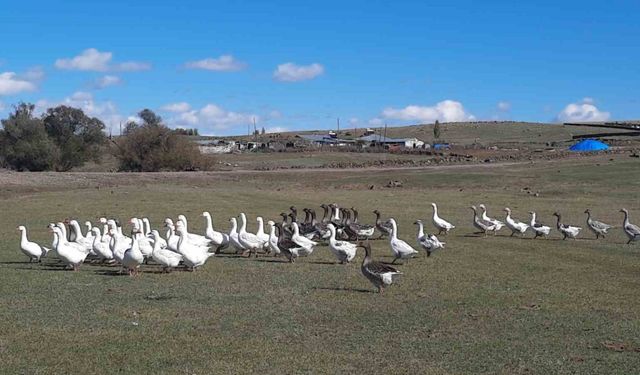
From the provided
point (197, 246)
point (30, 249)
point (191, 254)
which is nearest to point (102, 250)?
point (30, 249)

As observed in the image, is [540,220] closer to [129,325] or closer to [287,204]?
[287,204]

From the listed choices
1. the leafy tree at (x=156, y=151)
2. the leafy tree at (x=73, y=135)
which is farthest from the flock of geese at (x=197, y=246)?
the leafy tree at (x=73, y=135)

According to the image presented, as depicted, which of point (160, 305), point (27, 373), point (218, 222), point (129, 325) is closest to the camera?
point (27, 373)

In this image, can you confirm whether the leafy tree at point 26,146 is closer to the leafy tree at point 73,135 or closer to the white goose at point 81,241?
the leafy tree at point 73,135

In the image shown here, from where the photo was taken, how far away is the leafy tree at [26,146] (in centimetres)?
7088

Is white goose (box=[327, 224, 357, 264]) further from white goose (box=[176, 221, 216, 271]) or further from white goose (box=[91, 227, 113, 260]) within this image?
white goose (box=[91, 227, 113, 260])

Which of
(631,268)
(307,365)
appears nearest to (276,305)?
(307,365)

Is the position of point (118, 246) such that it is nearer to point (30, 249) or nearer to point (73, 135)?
point (30, 249)

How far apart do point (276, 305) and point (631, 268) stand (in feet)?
34.8

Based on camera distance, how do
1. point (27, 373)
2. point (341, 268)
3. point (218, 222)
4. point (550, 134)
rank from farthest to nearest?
point (550, 134), point (218, 222), point (341, 268), point (27, 373)

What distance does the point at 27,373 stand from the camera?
9953 millimetres

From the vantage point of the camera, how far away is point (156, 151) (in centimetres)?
7194

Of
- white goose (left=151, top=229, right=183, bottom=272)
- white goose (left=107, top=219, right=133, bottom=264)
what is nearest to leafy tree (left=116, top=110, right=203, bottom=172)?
white goose (left=107, top=219, right=133, bottom=264)

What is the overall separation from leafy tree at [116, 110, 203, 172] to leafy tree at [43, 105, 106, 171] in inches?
171
